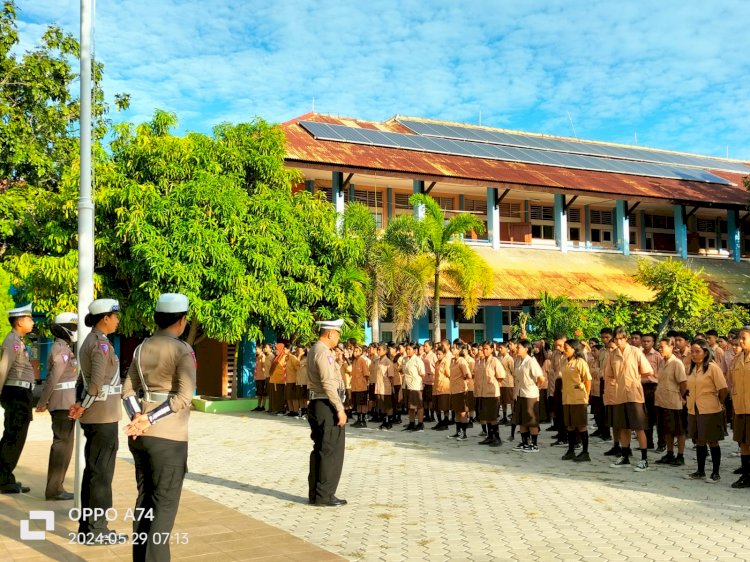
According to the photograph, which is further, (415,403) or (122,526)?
(415,403)

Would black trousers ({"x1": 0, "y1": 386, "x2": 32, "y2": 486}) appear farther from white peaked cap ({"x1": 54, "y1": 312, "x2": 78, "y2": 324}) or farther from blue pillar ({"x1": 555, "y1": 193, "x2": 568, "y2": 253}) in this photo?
blue pillar ({"x1": 555, "y1": 193, "x2": 568, "y2": 253})

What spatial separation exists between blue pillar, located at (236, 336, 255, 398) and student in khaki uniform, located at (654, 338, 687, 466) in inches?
580

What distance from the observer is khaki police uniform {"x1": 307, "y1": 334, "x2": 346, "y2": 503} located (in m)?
7.65

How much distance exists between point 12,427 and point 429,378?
1003 cm

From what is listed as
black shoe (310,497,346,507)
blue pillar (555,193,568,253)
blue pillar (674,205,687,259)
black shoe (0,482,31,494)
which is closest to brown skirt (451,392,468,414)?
black shoe (310,497,346,507)

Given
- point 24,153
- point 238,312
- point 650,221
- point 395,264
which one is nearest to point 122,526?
point 238,312

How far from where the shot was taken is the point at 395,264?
21.0 meters

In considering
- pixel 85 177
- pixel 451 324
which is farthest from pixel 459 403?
pixel 451 324

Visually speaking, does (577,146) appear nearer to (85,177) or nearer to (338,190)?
(338,190)

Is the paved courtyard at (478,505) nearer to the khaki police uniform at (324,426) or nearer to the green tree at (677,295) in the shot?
the khaki police uniform at (324,426)

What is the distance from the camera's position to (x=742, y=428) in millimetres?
8570

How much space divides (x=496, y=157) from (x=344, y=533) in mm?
24092

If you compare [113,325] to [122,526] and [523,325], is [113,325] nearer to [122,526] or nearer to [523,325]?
[122,526]

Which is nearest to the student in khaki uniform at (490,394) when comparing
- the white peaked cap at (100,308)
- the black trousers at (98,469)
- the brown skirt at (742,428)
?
the brown skirt at (742,428)
